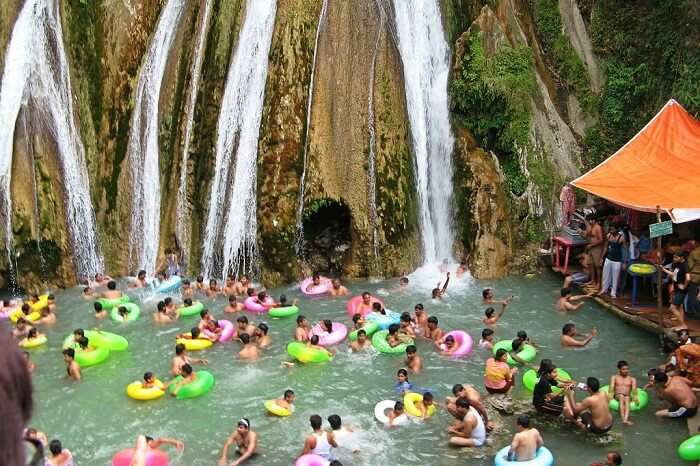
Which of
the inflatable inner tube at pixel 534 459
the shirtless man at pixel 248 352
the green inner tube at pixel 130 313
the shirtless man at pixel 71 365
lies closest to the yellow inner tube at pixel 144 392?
the shirtless man at pixel 71 365

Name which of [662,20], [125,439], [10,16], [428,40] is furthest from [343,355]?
[10,16]

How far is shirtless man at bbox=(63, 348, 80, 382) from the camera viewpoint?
1204 cm

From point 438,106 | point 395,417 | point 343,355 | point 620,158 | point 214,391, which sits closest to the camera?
point 395,417

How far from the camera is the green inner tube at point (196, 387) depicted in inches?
444

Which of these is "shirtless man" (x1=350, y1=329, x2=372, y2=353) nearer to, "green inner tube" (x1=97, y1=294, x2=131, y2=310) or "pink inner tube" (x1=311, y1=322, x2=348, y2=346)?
"pink inner tube" (x1=311, y1=322, x2=348, y2=346)

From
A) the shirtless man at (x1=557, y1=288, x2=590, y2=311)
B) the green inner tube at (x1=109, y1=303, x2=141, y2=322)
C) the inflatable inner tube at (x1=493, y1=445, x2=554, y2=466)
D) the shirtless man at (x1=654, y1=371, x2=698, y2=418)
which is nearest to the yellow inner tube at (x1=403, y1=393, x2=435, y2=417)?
the inflatable inner tube at (x1=493, y1=445, x2=554, y2=466)

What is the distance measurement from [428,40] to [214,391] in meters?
11.6

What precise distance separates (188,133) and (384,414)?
1074 centimetres

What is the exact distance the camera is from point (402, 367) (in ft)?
39.8

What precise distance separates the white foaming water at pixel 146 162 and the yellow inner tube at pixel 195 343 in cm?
530

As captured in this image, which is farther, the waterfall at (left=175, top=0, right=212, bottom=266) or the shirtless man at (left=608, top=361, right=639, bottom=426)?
the waterfall at (left=175, top=0, right=212, bottom=266)

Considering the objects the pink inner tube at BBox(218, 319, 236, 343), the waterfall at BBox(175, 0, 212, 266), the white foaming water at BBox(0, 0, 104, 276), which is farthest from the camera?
the waterfall at BBox(175, 0, 212, 266)

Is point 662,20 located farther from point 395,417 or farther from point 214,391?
point 214,391

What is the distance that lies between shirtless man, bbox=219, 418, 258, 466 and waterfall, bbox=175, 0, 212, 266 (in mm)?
8800
